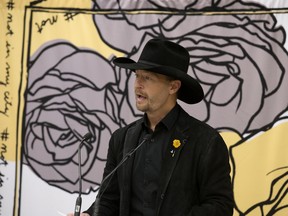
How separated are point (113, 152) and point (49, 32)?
1666 mm

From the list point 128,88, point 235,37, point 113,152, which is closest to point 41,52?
point 128,88

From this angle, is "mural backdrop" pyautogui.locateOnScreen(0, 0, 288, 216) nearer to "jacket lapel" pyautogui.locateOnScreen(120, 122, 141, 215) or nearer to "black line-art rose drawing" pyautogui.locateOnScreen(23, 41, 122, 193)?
"black line-art rose drawing" pyautogui.locateOnScreen(23, 41, 122, 193)

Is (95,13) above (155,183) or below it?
above

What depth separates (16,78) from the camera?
3352mm

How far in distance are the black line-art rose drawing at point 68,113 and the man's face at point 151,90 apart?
4.40ft

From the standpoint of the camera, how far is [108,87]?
3158 mm

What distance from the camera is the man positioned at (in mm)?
1691

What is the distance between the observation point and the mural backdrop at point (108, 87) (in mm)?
2820

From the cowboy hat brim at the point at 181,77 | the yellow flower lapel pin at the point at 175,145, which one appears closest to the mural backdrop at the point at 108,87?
the cowboy hat brim at the point at 181,77

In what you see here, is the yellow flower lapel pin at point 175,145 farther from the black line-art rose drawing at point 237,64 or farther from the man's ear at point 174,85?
the black line-art rose drawing at point 237,64

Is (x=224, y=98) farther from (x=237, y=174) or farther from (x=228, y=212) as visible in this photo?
(x=228, y=212)

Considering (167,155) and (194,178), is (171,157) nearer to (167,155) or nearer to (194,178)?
(167,155)

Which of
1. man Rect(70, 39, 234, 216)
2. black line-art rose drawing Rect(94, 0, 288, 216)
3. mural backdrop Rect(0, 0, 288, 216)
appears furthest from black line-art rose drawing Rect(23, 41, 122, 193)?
man Rect(70, 39, 234, 216)

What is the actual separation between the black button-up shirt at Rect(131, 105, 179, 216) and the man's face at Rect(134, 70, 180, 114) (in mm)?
73
